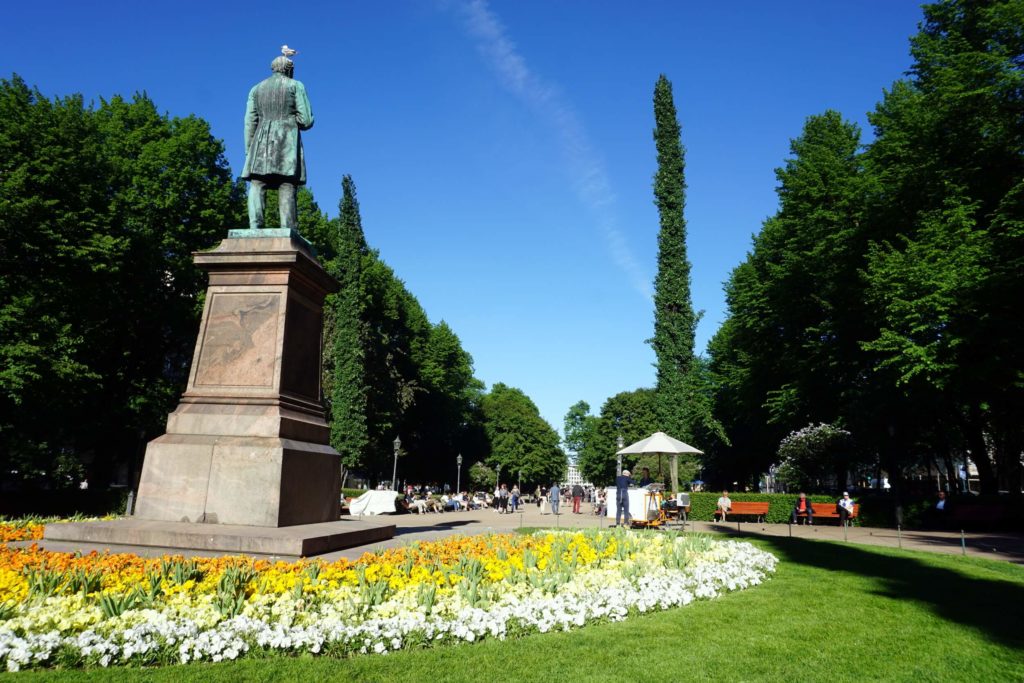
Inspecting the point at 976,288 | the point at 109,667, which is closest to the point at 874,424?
the point at 976,288

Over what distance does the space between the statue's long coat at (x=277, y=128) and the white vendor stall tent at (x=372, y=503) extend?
18539mm

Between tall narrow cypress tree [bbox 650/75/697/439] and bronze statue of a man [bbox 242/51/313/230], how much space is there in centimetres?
2947

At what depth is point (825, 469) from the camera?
3409cm

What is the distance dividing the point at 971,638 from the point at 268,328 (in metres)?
9.93

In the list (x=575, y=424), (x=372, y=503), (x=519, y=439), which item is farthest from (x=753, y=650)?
(x=575, y=424)

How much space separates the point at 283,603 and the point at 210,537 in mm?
3042

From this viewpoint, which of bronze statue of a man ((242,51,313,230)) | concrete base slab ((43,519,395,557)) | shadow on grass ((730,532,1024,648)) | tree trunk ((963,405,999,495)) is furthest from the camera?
tree trunk ((963,405,999,495))

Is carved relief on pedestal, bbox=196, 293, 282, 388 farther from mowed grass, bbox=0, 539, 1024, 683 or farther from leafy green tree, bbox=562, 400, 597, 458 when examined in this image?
leafy green tree, bbox=562, 400, 597, 458

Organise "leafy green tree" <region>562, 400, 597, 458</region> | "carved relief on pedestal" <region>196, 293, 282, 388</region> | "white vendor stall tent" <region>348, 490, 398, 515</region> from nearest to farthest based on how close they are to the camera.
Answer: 1. "carved relief on pedestal" <region>196, 293, 282, 388</region>
2. "white vendor stall tent" <region>348, 490, 398, 515</region>
3. "leafy green tree" <region>562, 400, 597, 458</region>

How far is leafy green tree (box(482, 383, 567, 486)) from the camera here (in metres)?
85.1

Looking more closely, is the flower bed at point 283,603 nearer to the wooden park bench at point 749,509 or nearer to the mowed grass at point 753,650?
the mowed grass at point 753,650

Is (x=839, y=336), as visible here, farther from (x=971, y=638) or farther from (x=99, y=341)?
(x=99, y=341)

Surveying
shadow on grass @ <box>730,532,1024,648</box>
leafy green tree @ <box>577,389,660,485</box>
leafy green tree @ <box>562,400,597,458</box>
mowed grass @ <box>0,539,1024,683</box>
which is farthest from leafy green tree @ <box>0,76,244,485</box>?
leafy green tree @ <box>562,400,597,458</box>

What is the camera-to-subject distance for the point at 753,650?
6.02 meters
